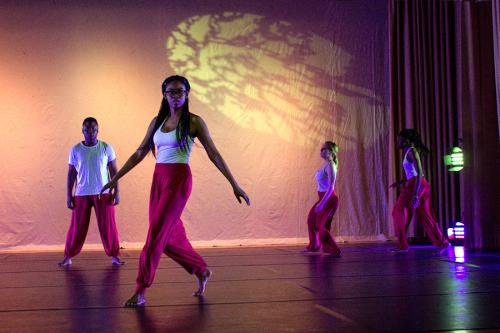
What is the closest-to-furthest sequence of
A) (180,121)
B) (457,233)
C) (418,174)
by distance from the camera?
(180,121), (418,174), (457,233)

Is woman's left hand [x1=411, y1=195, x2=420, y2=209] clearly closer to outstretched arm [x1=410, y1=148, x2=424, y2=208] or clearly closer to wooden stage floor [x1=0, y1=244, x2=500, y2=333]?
outstretched arm [x1=410, y1=148, x2=424, y2=208]

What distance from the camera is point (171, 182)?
338 cm

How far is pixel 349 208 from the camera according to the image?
9.34m

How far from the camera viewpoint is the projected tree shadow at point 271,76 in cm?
897

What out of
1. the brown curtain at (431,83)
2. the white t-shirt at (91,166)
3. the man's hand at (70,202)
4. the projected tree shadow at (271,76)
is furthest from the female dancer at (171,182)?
the brown curtain at (431,83)

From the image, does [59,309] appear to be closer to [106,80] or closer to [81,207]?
[81,207]

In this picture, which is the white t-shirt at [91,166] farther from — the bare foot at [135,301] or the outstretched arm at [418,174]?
the outstretched arm at [418,174]

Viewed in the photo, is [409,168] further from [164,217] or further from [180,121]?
[164,217]

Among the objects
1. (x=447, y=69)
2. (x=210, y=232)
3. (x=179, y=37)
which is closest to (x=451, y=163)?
(x=447, y=69)

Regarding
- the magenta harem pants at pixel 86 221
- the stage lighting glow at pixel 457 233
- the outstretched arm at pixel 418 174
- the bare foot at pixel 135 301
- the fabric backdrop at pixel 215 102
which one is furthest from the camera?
the fabric backdrop at pixel 215 102

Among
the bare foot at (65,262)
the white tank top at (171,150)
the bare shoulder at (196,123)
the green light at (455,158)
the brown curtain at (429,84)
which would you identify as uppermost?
the brown curtain at (429,84)

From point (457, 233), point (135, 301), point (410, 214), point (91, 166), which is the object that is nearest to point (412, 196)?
point (410, 214)

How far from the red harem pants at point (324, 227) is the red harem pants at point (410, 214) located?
2.57 ft

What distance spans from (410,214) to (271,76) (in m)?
3.17
